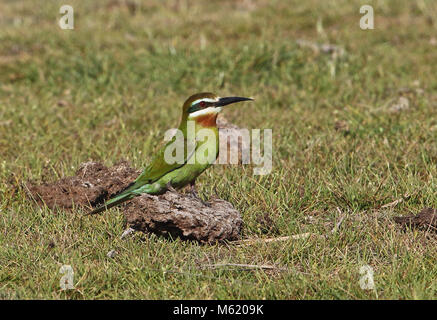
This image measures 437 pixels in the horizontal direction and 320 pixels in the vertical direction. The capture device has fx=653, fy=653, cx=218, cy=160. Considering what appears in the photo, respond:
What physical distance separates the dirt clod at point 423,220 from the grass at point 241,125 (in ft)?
0.20

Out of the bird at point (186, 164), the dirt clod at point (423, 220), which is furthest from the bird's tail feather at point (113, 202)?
the dirt clod at point (423, 220)

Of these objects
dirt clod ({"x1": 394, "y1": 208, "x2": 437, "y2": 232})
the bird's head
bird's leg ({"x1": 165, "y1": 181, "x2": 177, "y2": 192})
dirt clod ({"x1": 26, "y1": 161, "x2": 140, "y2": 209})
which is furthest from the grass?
the bird's head

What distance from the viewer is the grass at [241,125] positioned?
3.84m

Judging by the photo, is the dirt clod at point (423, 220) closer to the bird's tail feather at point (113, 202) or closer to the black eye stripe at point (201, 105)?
the black eye stripe at point (201, 105)

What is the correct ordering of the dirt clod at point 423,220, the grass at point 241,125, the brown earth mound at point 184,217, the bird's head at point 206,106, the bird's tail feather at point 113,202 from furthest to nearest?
the bird's head at point 206,106
the bird's tail feather at point 113,202
the dirt clod at point 423,220
the brown earth mound at point 184,217
the grass at point 241,125

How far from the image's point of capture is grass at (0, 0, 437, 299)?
384 centimetres

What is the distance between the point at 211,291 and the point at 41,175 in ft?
8.04

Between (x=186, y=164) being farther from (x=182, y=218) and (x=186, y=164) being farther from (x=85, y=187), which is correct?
(x=85, y=187)

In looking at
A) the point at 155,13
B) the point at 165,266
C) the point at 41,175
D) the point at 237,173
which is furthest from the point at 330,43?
the point at 165,266

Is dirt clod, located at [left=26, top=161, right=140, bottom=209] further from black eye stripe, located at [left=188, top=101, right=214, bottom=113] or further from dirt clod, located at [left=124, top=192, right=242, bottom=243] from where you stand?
black eye stripe, located at [left=188, top=101, right=214, bottom=113]

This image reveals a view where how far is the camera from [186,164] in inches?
181
